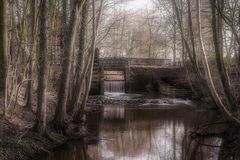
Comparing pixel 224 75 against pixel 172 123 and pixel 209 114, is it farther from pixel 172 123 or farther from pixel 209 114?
pixel 209 114

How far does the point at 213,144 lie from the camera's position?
429 inches

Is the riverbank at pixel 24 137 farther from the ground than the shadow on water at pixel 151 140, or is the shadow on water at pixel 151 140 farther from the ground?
the riverbank at pixel 24 137

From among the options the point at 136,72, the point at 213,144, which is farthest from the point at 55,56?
the point at 136,72

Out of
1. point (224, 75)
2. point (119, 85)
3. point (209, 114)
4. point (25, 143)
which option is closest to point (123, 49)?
point (119, 85)

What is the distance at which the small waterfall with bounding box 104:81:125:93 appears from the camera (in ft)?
103

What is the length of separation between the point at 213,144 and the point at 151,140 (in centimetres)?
215

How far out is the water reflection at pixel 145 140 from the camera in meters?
9.81

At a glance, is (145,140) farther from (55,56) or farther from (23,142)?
(55,56)

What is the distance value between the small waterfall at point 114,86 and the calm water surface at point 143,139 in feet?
39.6

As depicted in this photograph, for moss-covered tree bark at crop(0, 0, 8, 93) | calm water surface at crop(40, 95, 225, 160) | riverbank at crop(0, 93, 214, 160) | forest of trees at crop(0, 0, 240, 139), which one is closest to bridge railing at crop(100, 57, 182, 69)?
calm water surface at crop(40, 95, 225, 160)

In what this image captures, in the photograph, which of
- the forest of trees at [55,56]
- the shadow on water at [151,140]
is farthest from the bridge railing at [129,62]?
the shadow on water at [151,140]

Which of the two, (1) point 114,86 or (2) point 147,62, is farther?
(2) point 147,62

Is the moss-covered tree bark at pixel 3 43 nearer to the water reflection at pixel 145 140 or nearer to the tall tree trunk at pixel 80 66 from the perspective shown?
the water reflection at pixel 145 140

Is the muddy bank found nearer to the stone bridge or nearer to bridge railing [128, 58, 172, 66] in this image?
the stone bridge
